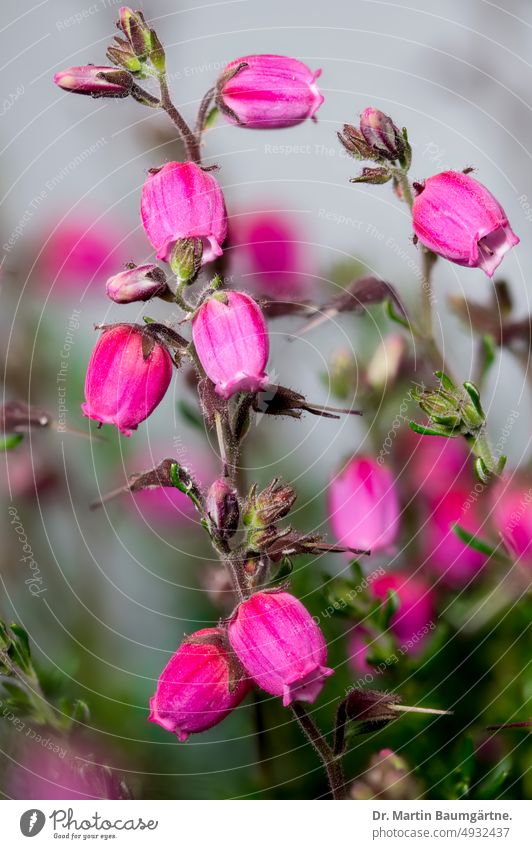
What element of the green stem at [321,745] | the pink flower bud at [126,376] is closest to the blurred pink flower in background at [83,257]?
the pink flower bud at [126,376]

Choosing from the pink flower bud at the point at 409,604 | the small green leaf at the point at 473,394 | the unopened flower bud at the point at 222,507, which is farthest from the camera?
the pink flower bud at the point at 409,604

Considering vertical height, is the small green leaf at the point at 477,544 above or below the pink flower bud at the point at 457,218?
below

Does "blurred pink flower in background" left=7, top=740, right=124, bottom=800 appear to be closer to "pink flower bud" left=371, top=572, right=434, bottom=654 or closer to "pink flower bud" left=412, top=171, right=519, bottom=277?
"pink flower bud" left=371, top=572, right=434, bottom=654

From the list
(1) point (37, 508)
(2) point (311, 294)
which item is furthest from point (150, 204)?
(1) point (37, 508)

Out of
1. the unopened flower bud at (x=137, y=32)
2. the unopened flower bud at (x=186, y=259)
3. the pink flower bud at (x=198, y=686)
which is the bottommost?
the pink flower bud at (x=198, y=686)

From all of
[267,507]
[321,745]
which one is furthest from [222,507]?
[321,745]

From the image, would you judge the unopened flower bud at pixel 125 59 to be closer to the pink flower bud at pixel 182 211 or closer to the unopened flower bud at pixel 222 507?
the pink flower bud at pixel 182 211

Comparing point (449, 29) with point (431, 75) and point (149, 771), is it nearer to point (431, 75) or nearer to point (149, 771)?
point (431, 75)
